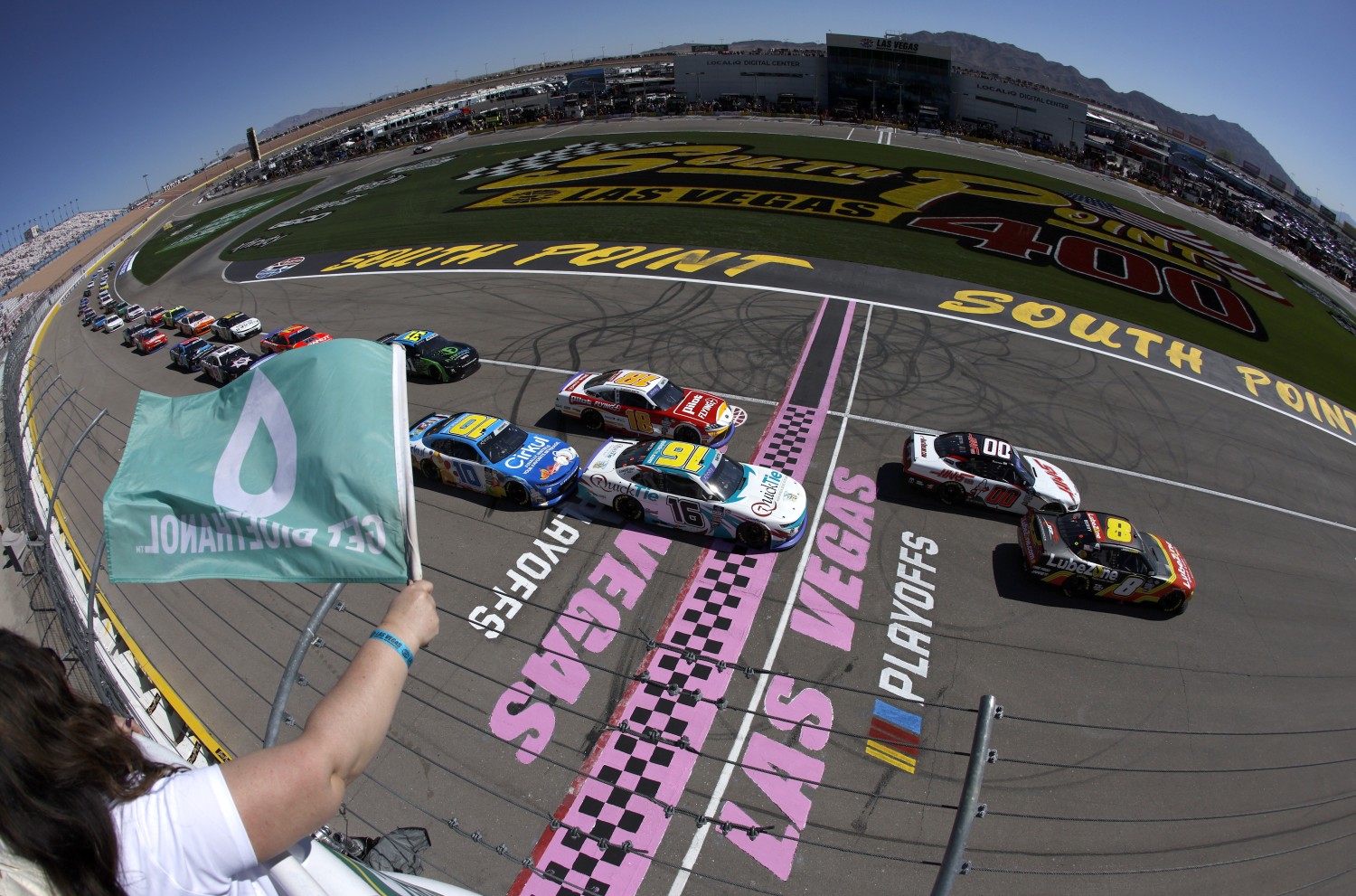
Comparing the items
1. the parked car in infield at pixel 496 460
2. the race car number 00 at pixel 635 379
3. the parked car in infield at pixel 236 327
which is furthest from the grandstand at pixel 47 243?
the race car number 00 at pixel 635 379

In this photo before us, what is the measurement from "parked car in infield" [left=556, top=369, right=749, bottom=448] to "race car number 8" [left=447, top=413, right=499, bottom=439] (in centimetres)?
262

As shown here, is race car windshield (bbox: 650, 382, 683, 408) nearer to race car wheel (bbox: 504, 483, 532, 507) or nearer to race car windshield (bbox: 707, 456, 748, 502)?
race car windshield (bbox: 707, 456, 748, 502)

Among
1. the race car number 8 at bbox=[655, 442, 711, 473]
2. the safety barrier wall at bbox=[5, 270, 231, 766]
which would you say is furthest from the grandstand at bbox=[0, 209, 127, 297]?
the race car number 8 at bbox=[655, 442, 711, 473]

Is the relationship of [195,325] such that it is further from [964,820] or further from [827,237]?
[964,820]

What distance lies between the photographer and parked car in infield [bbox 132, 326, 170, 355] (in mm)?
26875

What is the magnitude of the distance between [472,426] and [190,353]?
631 inches

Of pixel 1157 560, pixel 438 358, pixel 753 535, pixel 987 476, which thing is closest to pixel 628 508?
pixel 753 535

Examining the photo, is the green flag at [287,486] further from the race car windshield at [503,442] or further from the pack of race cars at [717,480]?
the race car windshield at [503,442]

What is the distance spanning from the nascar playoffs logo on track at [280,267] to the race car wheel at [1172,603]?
37.6 m

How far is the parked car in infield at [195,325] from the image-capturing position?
27219mm

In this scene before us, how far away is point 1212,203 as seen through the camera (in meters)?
49.5

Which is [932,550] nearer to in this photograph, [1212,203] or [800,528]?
[800,528]

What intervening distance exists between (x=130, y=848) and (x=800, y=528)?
1182 cm

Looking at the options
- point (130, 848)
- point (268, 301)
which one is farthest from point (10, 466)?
point (130, 848)
